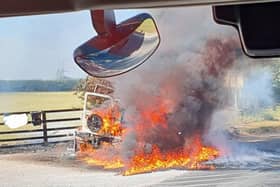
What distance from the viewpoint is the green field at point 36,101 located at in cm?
189

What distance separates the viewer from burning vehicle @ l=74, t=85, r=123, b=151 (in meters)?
1.93

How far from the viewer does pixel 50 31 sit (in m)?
1.91

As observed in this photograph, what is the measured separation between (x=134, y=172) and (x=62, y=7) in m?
1.00

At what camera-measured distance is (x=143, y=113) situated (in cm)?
196

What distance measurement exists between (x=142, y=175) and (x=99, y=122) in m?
0.24

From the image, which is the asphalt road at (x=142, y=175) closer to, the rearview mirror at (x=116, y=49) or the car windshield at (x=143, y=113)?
the car windshield at (x=143, y=113)

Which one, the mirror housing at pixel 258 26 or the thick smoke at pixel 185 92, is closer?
the mirror housing at pixel 258 26

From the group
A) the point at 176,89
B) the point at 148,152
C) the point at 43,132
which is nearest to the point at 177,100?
the point at 176,89

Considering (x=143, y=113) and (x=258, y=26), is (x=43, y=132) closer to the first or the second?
(x=143, y=113)

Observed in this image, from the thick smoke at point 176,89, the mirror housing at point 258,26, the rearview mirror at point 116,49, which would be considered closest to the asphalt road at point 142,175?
the thick smoke at point 176,89

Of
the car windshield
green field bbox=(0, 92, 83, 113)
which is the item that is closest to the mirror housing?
the car windshield

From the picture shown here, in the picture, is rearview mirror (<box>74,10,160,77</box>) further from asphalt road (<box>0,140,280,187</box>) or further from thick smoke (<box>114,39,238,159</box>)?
asphalt road (<box>0,140,280,187</box>)

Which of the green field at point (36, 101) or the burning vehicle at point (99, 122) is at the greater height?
the green field at point (36, 101)

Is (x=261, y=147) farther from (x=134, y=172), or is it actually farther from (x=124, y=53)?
(x=124, y=53)
